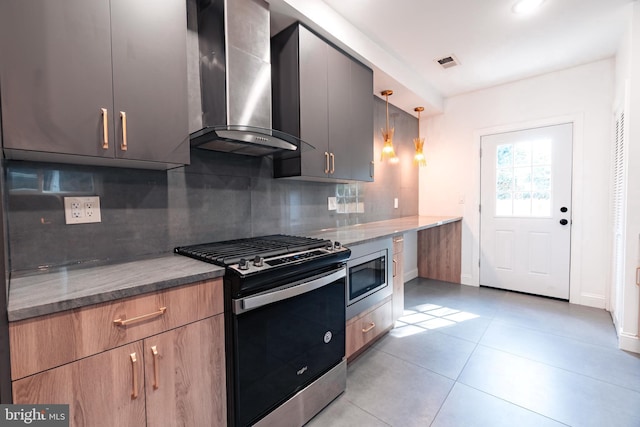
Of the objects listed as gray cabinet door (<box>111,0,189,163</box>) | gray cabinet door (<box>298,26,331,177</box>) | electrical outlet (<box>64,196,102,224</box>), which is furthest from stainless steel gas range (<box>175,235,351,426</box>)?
gray cabinet door (<box>298,26,331,177</box>)

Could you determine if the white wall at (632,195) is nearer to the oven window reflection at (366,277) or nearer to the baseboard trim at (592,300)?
the baseboard trim at (592,300)

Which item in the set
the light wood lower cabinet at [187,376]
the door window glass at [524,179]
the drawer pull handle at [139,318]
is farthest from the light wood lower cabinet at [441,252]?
the drawer pull handle at [139,318]

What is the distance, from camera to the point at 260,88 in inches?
68.0

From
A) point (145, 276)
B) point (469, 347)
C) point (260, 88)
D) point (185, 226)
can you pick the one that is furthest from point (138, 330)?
point (469, 347)

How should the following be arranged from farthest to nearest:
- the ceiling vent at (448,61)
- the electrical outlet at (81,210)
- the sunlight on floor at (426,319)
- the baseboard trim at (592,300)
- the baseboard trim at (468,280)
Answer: the baseboard trim at (468,280) < the baseboard trim at (592,300) < the ceiling vent at (448,61) < the sunlight on floor at (426,319) < the electrical outlet at (81,210)

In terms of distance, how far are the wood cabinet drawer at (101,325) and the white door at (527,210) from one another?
3.73 metres

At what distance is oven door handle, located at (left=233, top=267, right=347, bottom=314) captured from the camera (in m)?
1.21

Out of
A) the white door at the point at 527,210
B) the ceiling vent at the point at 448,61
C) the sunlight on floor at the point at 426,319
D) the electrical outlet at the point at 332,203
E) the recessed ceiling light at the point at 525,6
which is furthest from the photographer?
the white door at the point at 527,210

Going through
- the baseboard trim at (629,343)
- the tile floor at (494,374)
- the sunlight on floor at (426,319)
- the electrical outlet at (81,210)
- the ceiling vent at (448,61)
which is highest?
the ceiling vent at (448,61)

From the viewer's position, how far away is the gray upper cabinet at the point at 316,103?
2004mm

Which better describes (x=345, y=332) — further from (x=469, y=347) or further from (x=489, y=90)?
(x=489, y=90)

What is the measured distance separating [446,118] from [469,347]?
10.1 ft

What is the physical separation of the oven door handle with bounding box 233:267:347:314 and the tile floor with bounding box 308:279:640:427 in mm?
765

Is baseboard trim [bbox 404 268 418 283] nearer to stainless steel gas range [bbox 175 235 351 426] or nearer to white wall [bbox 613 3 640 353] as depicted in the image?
white wall [bbox 613 3 640 353]
